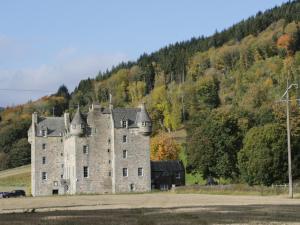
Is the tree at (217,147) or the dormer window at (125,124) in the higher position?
the dormer window at (125,124)

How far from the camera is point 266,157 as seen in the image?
9212 cm

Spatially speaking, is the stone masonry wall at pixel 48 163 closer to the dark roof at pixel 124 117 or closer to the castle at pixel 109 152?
the castle at pixel 109 152

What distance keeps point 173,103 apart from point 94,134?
9140cm

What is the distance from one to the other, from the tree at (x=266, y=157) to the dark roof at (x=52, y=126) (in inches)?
1439

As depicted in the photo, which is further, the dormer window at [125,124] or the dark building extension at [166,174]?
the dark building extension at [166,174]

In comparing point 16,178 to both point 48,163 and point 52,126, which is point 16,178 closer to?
point 48,163

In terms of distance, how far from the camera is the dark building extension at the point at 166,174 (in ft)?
370

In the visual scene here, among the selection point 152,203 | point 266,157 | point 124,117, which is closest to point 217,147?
point 266,157

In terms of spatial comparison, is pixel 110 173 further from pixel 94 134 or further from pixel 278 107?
pixel 278 107

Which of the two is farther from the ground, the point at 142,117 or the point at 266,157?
the point at 142,117

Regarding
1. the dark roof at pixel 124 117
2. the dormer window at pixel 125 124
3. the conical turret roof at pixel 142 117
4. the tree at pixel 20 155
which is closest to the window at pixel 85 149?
the dark roof at pixel 124 117

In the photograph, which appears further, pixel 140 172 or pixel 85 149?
pixel 85 149

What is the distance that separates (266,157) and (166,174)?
25.5 m

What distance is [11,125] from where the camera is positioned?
636 ft
